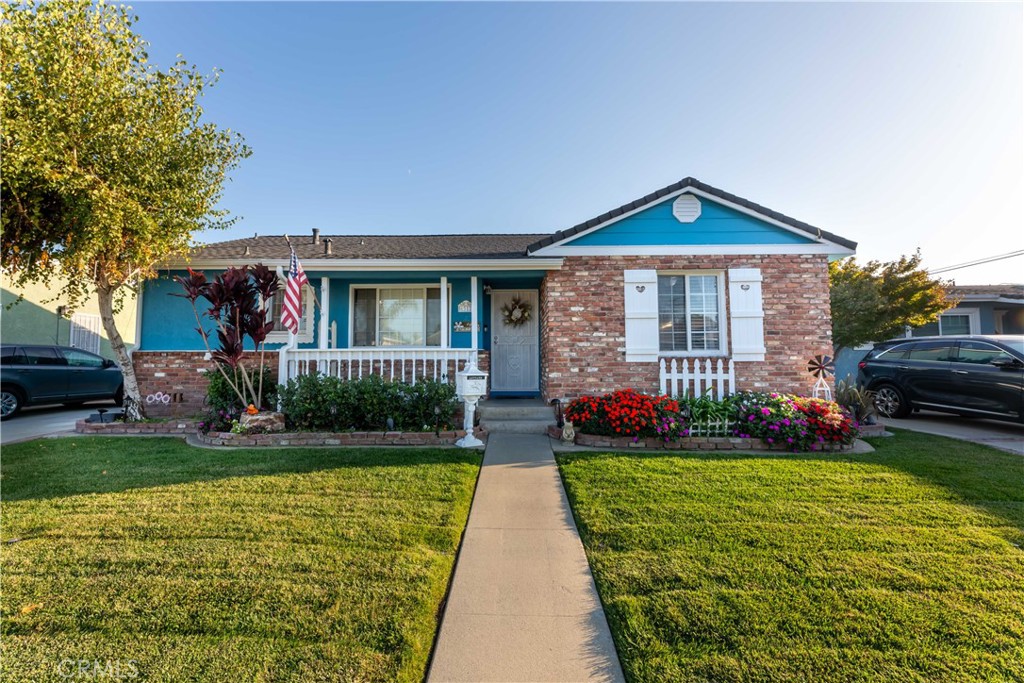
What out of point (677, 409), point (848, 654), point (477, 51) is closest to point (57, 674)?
point (848, 654)

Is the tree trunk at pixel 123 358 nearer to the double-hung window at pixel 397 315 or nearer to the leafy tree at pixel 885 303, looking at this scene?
the double-hung window at pixel 397 315

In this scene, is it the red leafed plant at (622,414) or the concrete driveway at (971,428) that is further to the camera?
the concrete driveway at (971,428)

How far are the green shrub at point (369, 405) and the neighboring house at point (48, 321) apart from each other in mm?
7861

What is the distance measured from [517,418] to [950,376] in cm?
810

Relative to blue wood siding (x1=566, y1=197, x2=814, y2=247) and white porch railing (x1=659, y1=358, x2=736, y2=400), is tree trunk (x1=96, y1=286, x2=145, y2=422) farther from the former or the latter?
white porch railing (x1=659, y1=358, x2=736, y2=400)

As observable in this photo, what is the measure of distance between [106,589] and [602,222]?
749 cm

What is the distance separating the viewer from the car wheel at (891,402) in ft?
28.7

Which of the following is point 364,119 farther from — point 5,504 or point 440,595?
point 440,595

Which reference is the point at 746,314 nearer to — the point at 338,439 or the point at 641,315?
the point at 641,315

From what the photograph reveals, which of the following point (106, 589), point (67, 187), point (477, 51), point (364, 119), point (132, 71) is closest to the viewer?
point (106, 589)

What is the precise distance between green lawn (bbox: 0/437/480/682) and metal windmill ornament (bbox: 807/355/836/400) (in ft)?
20.3

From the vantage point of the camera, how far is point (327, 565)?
2.84m

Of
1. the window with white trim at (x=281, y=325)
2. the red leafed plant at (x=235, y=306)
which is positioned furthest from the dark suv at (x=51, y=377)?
the red leafed plant at (x=235, y=306)

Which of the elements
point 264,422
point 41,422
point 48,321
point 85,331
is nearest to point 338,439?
point 264,422
